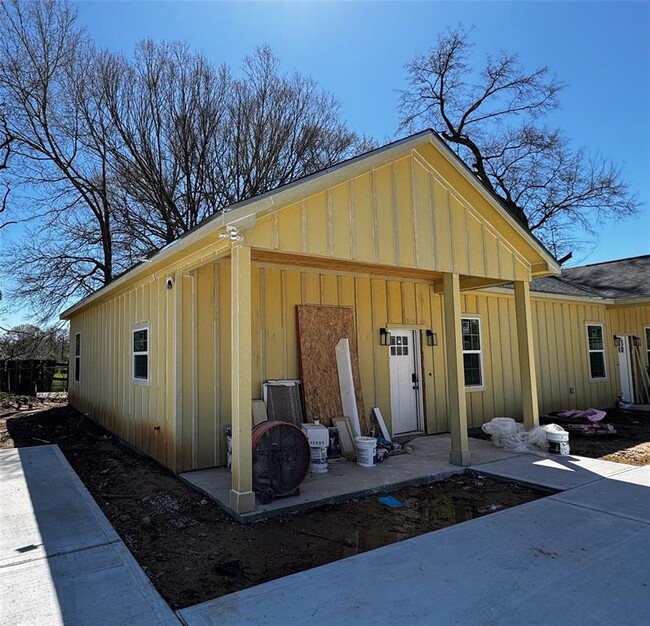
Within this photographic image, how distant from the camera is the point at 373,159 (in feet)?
17.7

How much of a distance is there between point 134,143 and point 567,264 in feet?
68.8

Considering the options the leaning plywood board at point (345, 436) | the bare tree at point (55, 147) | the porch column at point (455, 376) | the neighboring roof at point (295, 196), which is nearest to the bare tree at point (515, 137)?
the bare tree at point (55, 147)

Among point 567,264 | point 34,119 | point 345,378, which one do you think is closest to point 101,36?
point 34,119

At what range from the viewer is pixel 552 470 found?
5848 millimetres

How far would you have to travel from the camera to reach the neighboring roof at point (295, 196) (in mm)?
4301

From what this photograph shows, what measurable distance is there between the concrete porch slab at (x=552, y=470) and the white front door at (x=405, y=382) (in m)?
2.03

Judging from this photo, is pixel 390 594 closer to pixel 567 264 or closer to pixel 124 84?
pixel 124 84

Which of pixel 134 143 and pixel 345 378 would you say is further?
pixel 134 143

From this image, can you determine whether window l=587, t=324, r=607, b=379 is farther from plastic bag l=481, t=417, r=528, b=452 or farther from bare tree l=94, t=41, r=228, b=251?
bare tree l=94, t=41, r=228, b=251

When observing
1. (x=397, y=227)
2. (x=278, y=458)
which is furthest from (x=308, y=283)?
(x=278, y=458)

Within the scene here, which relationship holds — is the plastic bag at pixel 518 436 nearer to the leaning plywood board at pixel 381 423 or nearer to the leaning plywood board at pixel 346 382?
the leaning plywood board at pixel 381 423

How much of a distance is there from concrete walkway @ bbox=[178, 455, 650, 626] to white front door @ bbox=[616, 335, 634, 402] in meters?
9.31

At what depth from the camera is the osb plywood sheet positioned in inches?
266

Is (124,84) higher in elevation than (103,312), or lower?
higher
